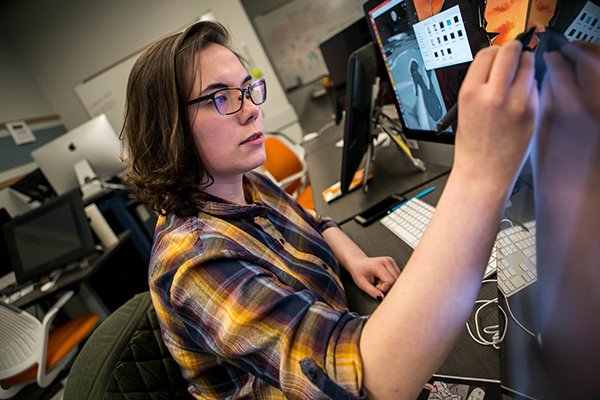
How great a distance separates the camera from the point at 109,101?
13.5ft

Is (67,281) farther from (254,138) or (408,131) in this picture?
(408,131)

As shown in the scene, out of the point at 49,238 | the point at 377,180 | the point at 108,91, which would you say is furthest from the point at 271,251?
the point at 108,91

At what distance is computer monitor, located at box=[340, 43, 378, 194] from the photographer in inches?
37.9

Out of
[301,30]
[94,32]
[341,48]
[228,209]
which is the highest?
[94,32]

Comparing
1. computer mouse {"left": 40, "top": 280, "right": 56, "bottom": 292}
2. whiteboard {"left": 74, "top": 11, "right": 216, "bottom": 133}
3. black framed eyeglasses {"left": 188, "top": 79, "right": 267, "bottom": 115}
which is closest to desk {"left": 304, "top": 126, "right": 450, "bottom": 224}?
black framed eyeglasses {"left": 188, "top": 79, "right": 267, "bottom": 115}

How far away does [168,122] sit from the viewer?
65 cm

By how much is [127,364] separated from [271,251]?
14.5 inches

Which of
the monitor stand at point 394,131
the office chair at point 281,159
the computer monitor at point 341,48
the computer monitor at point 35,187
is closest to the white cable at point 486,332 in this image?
the monitor stand at point 394,131

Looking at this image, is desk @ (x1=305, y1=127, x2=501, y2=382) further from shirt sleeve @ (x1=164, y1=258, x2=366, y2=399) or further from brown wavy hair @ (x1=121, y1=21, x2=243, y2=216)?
brown wavy hair @ (x1=121, y1=21, x2=243, y2=216)

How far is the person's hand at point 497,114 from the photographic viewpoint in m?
0.29

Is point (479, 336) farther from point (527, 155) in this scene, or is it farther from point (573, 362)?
point (527, 155)

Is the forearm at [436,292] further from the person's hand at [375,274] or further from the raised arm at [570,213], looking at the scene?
the person's hand at [375,274]

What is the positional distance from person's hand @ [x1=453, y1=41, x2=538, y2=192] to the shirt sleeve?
0.83ft

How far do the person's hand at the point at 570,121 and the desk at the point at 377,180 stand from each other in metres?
0.79
